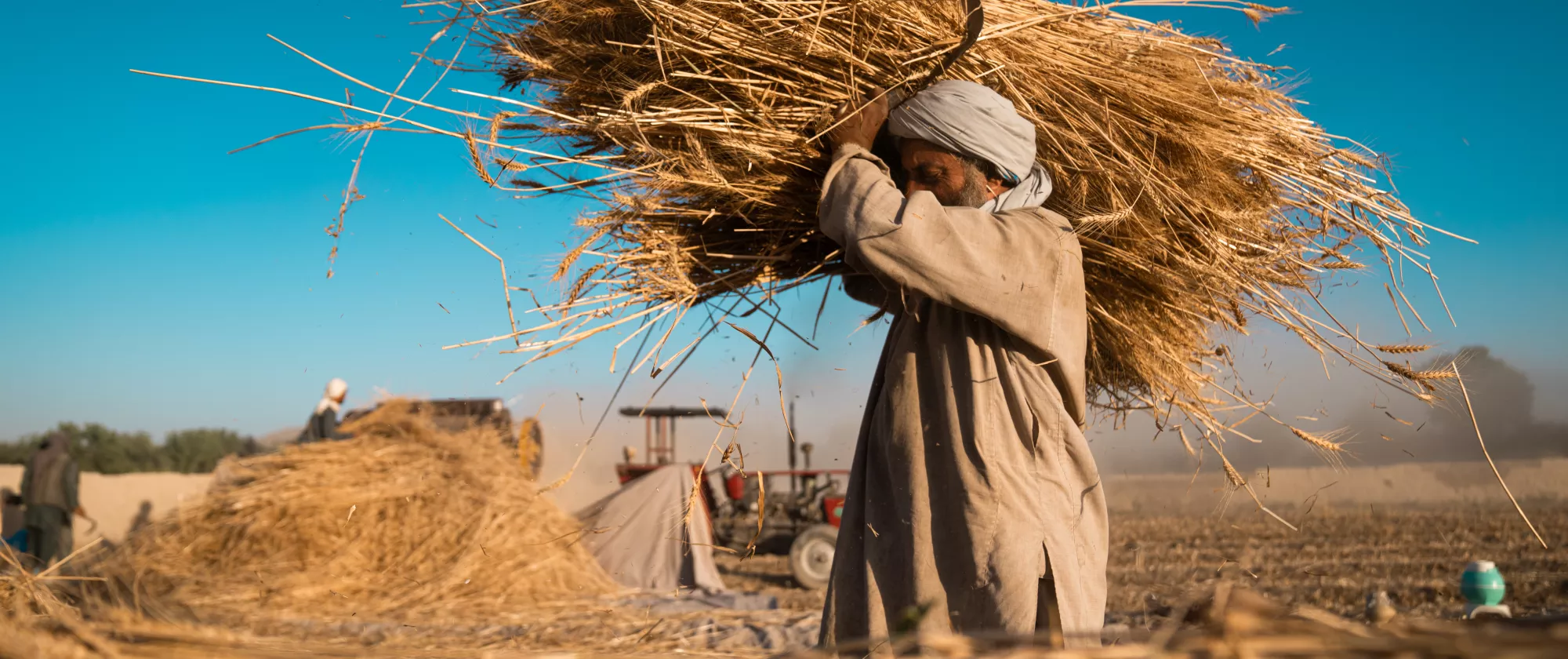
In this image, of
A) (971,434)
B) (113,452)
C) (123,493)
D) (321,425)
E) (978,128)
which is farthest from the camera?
(113,452)

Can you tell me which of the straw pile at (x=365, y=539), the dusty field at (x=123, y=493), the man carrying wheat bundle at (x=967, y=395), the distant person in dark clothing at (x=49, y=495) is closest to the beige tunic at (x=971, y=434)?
the man carrying wheat bundle at (x=967, y=395)

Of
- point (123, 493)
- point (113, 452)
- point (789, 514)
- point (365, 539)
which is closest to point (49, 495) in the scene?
point (365, 539)

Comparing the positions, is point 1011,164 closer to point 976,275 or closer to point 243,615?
point 976,275

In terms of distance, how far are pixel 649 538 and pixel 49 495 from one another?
18.9ft

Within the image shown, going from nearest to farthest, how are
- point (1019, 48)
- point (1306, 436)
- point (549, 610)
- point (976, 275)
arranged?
1. point (976, 275)
2. point (1019, 48)
3. point (1306, 436)
4. point (549, 610)

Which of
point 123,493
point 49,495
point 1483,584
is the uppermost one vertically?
point 49,495

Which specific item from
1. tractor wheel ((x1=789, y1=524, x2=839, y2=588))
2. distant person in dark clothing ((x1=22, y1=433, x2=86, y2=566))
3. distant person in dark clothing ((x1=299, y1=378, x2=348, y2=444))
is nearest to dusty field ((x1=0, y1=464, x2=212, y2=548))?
distant person in dark clothing ((x1=22, y1=433, x2=86, y2=566))

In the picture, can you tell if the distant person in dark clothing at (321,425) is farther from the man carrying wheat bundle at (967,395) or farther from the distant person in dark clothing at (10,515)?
the man carrying wheat bundle at (967,395)

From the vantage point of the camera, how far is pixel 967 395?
5.58 ft

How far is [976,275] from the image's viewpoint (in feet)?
5.32

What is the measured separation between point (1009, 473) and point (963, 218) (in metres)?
0.45

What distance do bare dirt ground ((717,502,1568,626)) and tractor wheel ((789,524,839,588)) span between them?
0.50 ft

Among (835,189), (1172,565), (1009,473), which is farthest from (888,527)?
(1172,565)

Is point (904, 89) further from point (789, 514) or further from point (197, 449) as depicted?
point (197, 449)
